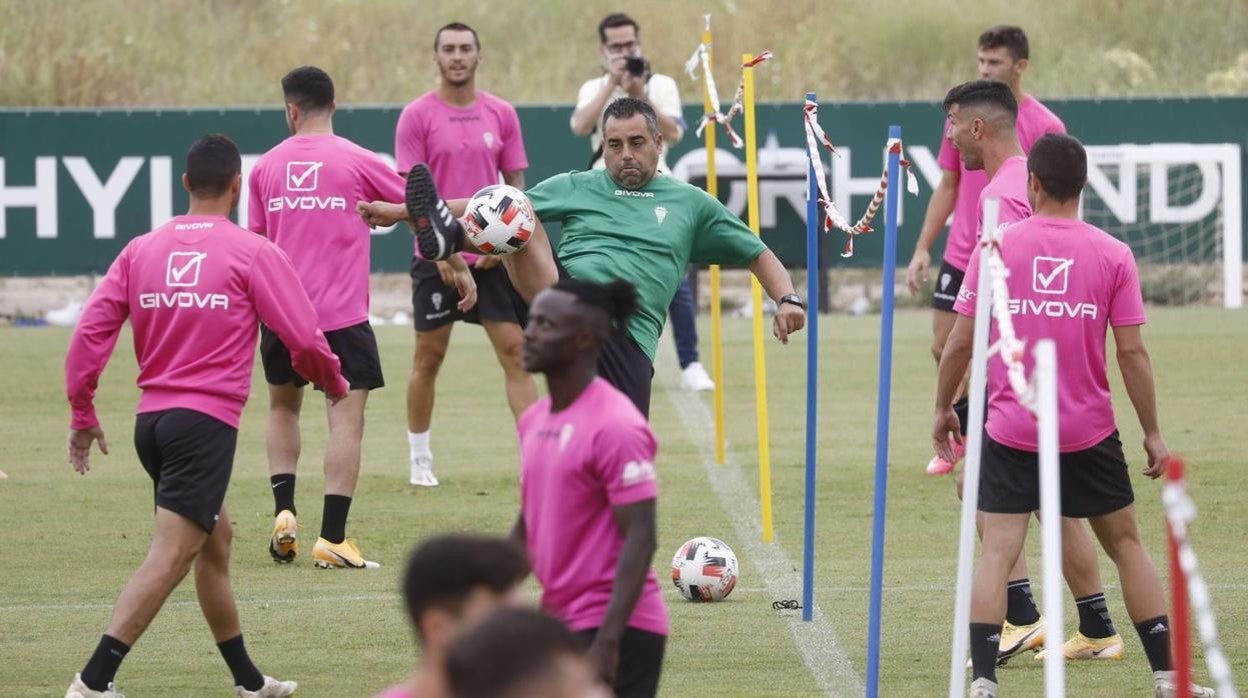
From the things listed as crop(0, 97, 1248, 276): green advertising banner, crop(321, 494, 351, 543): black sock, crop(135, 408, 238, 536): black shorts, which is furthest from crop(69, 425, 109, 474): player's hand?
crop(0, 97, 1248, 276): green advertising banner

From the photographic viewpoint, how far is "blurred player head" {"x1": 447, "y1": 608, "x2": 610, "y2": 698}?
3566mm

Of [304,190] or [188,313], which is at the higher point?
[304,190]

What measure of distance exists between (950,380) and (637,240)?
1298 millimetres

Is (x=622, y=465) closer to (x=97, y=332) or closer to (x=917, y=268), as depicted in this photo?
(x=97, y=332)

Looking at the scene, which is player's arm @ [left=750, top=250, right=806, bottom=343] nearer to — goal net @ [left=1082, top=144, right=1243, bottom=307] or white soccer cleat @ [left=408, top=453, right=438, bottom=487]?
white soccer cleat @ [left=408, top=453, right=438, bottom=487]

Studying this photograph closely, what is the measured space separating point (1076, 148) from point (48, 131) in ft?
53.6

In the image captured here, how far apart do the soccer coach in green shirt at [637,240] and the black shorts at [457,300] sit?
11.1 feet

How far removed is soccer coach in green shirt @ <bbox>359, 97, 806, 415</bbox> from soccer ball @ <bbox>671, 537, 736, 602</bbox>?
1.32 metres

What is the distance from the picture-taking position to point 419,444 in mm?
12016

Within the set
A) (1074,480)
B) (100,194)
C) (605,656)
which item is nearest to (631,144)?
(1074,480)

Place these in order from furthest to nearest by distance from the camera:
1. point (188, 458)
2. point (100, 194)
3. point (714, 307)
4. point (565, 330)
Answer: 1. point (100, 194)
2. point (714, 307)
3. point (188, 458)
4. point (565, 330)

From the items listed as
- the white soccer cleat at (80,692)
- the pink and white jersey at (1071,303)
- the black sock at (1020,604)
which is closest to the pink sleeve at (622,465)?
the pink and white jersey at (1071,303)

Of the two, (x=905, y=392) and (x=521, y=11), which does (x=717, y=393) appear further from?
(x=521, y=11)

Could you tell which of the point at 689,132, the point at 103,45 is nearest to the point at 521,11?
the point at 103,45
